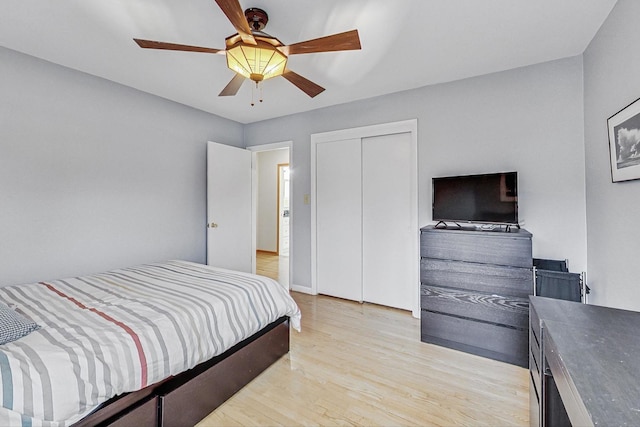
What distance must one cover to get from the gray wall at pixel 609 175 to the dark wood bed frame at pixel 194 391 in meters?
2.29

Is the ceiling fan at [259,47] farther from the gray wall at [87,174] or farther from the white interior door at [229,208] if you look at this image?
the white interior door at [229,208]

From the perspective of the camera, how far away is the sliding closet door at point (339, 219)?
11.7ft

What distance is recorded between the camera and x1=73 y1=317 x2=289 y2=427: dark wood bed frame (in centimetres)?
130

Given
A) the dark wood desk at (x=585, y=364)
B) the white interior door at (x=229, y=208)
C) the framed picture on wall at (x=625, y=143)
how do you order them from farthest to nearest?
the white interior door at (x=229, y=208)
the framed picture on wall at (x=625, y=143)
the dark wood desk at (x=585, y=364)

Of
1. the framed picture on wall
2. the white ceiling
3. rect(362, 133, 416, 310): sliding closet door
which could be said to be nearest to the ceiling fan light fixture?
Result: the white ceiling

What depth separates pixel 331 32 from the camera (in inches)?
80.8

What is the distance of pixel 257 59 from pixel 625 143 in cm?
221

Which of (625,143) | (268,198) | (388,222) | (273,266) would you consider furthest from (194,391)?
(268,198)

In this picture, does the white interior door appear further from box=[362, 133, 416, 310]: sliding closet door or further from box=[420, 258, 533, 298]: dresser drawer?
box=[420, 258, 533, 298]: dresser drawer

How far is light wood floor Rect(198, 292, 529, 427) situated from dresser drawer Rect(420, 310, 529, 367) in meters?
0.07

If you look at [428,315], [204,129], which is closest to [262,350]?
[428,315]

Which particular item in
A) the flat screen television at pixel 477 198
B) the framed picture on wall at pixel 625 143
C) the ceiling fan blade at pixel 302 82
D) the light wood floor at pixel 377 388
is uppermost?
the ceiling fan blade at pixel 302 82

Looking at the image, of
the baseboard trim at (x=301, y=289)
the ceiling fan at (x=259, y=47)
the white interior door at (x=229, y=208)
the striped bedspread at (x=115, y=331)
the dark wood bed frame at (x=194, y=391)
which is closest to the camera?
the striped bedspread at (x=115, y=331)

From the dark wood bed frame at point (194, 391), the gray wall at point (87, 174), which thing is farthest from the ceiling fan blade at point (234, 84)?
the dark wood bed frame at point (194, 391)
